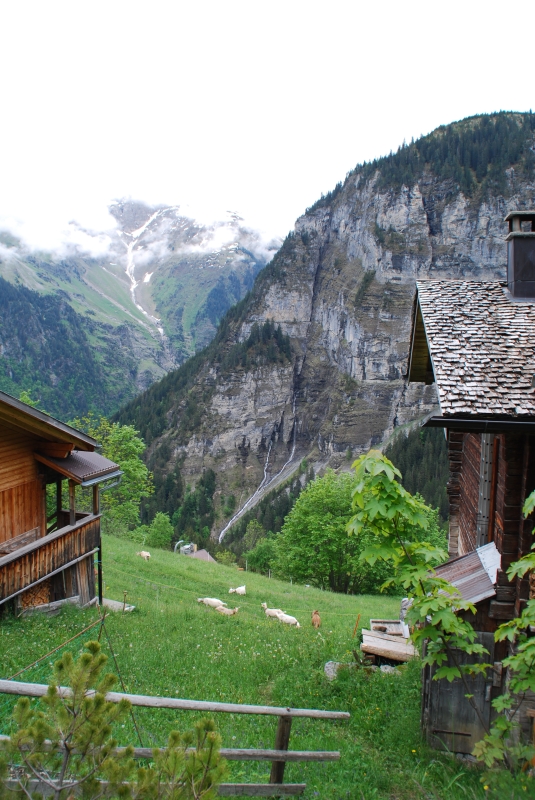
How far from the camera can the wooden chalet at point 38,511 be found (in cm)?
1102

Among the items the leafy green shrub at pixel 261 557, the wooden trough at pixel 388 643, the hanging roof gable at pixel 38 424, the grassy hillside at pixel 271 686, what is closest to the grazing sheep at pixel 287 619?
the grassy hillside at pixel 271 686

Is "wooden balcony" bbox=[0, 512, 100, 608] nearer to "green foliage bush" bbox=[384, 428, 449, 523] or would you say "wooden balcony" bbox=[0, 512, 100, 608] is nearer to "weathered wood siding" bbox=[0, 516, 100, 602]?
"weathered wood siding" bbox=[0, 516, 100, 602]

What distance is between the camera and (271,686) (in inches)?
363

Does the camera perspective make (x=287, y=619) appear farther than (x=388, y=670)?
Yes

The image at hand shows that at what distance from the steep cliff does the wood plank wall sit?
124m

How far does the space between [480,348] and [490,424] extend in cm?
166

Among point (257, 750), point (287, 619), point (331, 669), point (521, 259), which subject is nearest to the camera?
point (257, 750)

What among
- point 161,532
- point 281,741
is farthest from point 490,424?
point 161,532

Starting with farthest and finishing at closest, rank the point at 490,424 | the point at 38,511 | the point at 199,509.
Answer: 1. the point at 199,509
2. the point at 38,511
3. the point at 490,424

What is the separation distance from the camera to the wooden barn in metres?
6.66

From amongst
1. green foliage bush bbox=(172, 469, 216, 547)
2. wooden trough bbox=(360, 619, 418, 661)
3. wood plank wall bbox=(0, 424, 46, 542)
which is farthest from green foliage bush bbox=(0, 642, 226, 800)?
green foliage bush bbox=(172, 469, 216, 547)

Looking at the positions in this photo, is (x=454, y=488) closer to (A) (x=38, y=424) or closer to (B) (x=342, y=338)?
(A) (x=38, y=424)

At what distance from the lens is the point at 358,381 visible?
156125 mm

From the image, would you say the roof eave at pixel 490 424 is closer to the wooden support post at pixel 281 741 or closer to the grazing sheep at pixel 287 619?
the wooden support post at pixel 281 741
